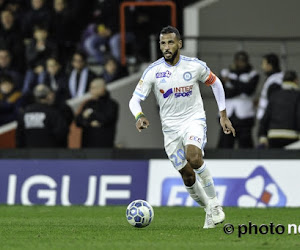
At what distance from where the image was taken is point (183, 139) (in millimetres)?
12617

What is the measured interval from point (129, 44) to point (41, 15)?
6.27 ft

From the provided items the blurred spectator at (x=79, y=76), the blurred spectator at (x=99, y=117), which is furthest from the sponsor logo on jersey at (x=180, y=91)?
the blurred spectator at (x=79, y=76)

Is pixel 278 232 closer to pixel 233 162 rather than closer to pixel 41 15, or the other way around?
pixel 233 162

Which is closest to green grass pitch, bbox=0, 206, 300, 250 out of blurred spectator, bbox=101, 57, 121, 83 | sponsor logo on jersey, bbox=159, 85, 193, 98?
sponsor logo on jersey, bbox=159, 85, 193, 98

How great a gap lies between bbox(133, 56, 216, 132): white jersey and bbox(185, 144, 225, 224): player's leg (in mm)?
489

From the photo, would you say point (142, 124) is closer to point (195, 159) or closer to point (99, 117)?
point (195, 159)

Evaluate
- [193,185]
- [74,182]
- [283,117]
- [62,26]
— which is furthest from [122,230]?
[62,26]

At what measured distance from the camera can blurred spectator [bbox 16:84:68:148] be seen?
58.8ft

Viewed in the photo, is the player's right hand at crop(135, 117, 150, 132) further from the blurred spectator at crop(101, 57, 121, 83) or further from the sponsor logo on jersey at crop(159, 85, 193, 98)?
the blurred spectator at crop(101, 57, 121, 83)

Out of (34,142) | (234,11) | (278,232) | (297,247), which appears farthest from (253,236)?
Answer: (234,11)

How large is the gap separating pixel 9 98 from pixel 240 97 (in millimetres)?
4491

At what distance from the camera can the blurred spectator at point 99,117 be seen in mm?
18031

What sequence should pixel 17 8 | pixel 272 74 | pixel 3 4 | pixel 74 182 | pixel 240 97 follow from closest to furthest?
pixel 74 182
pixel 272 74
pixel 240 97
pixel 17 8
pixel 3 4

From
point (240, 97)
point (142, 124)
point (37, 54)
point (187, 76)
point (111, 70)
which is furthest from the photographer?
point (37, 54)
